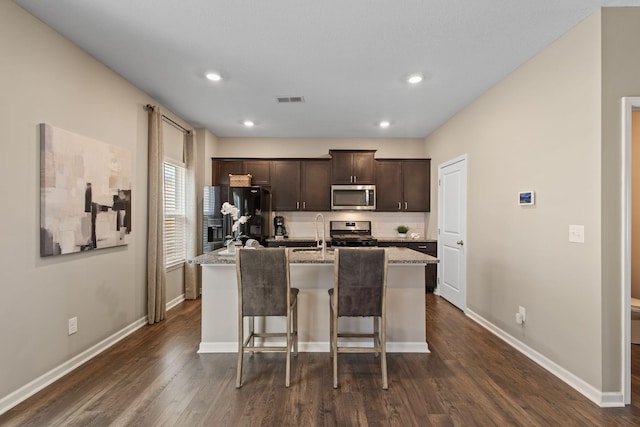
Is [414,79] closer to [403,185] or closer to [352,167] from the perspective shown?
[352,167]

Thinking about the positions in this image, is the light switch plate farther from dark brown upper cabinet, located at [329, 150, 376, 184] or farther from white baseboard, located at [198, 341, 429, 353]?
dark brown upper cabinet, located at [329, 150, 376, 184]

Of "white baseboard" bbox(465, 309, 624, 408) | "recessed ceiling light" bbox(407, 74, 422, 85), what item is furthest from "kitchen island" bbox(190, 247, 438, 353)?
"recessed ceiling light" bbox(407, 74, 422, 85)

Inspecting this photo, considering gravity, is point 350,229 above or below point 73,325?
above

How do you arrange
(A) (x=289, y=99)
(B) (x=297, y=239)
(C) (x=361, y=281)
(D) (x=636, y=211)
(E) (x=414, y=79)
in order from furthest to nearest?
(B) (x=297, y=239), (A) (x=289, y=99), (D) (x=636, y=211), (E) (x=414, y=79), (C) (x=361, y=281)

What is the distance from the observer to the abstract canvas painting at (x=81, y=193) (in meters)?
2.22

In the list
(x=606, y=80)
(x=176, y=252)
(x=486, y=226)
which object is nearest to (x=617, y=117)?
(x=606, y=80)

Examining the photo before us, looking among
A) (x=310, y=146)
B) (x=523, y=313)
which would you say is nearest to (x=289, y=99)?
(x=310, y=146)

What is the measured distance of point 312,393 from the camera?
7.11 ft

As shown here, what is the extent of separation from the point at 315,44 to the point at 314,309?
2.37 m

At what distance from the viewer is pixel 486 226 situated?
3.46 m

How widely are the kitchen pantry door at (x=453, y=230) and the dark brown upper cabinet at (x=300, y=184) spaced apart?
1913 mm

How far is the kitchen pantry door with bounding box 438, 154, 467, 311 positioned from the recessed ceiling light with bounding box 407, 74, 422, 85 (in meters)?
1.39

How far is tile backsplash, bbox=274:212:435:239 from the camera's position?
550 cm

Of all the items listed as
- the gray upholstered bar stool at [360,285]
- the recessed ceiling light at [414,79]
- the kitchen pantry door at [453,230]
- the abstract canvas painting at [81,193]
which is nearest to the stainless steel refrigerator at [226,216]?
the abstract canvas painting at [81,193]
